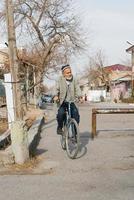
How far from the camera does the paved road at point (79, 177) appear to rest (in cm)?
656

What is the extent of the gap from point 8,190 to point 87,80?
110 metres

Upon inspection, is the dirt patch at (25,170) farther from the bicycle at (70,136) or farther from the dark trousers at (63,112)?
the dark trousers at (63,112)

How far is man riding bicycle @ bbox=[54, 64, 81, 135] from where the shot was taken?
401 inches

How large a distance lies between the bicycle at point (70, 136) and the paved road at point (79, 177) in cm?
17

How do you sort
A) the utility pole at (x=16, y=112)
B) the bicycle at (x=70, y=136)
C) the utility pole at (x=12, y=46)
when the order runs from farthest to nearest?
the utility pole at (x=12, y=46)
the bicycle at (x=70, y=136)
the utility pole at (x=16, y=112)

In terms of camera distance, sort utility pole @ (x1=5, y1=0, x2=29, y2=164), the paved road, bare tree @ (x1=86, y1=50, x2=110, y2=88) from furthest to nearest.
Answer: bare tree @ (x1=86, y1=50, x2=110, y2=88), utility pole @ (x1=5, y1=0, x2=29, y2=164), the paved road

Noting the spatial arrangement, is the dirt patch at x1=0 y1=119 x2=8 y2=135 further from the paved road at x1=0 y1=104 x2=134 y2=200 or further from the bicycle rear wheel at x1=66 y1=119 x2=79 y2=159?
the bicycle rear wheel at x1=66 y1=119 x2=79 y2=159

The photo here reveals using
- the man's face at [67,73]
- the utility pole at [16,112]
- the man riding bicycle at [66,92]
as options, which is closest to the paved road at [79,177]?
the utility pole at [16,112]

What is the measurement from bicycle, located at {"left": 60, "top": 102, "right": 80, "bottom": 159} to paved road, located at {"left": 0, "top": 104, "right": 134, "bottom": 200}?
167 mm

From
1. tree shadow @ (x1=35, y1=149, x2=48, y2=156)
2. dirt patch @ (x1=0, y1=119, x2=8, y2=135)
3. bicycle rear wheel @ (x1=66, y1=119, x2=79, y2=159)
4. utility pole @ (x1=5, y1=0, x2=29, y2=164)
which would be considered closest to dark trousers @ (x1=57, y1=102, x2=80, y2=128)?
bicycle rear wheel @ (x1=66, y1=119, x2=79, y2=159)

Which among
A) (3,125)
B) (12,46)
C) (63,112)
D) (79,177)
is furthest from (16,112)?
(3,125)

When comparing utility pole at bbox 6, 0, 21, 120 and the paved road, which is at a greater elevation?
utility pole at bbox 6, 0, 21, 120

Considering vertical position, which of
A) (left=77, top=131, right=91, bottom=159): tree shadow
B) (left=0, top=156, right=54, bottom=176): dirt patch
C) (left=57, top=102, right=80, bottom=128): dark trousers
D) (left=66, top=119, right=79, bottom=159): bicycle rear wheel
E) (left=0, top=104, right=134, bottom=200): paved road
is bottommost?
(left=77, top=131, right=91, bottom=159): tree shadow

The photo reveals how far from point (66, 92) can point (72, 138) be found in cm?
98
